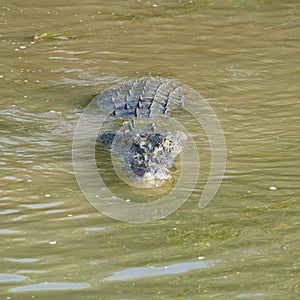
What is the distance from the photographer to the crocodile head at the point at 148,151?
709 centimetres

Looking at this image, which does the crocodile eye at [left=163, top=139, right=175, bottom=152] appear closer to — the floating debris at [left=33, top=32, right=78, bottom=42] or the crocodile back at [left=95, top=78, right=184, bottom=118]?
the crocodile back at [left=95, top=78, right=184, bottom=118]

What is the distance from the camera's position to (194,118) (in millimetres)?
9062

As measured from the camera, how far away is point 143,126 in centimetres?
860

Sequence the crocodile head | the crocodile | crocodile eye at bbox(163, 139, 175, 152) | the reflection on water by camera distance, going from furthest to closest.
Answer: crocodile eye at bbox(163, 139, 175, 152) → the crocodile → the crocodile head → the reflection on water

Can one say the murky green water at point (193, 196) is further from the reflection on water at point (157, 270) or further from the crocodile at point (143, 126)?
the crocodile at point (143, 126)

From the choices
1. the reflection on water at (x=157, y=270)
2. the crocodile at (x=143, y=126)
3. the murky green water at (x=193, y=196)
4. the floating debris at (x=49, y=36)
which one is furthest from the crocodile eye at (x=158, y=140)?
the floating debris at (x=49, y=36)

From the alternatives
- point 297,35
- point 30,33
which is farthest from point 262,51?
point 30,33

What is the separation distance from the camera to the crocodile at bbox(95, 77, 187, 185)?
23.9 ft

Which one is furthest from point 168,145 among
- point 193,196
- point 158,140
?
point 193,196

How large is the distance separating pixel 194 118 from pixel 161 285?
4.45 m

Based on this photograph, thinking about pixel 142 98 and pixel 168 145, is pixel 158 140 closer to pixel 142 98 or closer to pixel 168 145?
pixel 168 145

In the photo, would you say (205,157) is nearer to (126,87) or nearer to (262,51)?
(126,87)

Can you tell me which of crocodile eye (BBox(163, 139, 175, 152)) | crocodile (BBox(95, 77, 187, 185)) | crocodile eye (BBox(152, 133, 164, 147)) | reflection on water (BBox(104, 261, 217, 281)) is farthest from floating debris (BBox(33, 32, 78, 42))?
reflection on water (BBox(104, 261, 217, 281))

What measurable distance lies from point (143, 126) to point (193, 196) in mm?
2189
